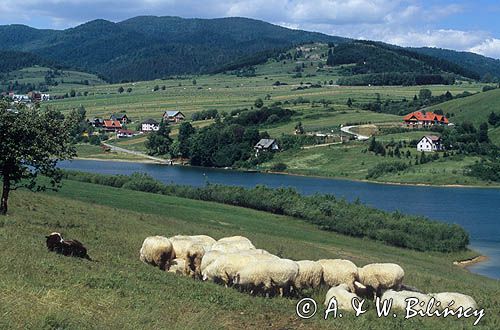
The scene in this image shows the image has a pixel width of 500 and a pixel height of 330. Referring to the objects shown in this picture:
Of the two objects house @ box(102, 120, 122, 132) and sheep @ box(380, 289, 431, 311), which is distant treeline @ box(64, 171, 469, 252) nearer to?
sheep @ box(380, 289, 431, 311)

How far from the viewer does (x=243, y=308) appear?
55.1 feet

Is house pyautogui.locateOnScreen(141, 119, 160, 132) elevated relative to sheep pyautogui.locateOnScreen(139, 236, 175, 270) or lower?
lower

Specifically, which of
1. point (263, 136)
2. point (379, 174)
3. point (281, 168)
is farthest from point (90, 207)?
point (263, 136)

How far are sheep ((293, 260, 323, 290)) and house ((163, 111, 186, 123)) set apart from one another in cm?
15909

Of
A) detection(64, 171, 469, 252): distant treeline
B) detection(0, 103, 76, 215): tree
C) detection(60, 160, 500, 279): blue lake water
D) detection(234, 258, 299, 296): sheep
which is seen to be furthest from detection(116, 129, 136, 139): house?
detection(234, 258, 299, 296): sheep

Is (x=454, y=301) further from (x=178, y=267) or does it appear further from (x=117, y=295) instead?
(x=117, y=295)

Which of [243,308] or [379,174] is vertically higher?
[243,308]

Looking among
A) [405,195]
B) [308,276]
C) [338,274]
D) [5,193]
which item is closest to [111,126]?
[405,195]

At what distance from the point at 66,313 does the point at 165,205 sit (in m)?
44.5

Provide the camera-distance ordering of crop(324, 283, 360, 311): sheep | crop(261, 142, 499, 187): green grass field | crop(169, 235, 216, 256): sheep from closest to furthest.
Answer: crop(324, 283, 360, 311): sheep
crop(169, 235, 216, 256): sheep
crop(261, 142, 499, 187): green grass field

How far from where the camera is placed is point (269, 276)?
19.4 m

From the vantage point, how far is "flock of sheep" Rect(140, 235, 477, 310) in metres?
19.4

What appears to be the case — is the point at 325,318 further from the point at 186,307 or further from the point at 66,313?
the point at 66,313

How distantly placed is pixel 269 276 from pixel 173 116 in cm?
16320
